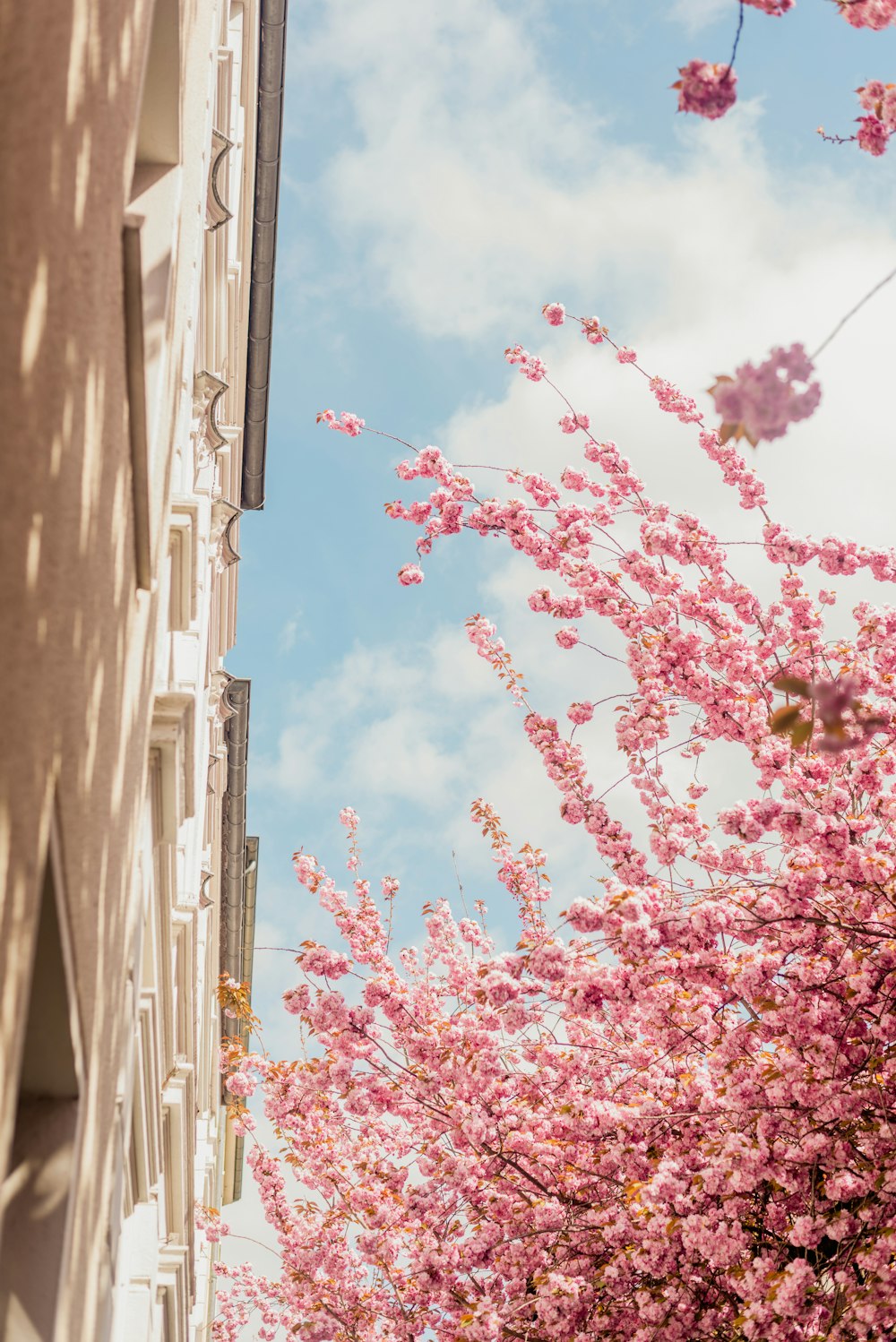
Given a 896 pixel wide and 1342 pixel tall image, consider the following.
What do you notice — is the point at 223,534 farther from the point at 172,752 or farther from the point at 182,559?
the point at 172,752

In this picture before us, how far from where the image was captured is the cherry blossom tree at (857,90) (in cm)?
509

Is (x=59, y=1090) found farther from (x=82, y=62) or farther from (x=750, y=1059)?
(x=750, y=1059)

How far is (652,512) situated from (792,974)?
216 inches

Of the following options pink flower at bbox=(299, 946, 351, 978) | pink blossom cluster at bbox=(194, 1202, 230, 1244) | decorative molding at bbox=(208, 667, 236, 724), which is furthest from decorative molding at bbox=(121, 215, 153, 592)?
pink blossom cluster at bbox=(194, 1202, 230, 1244)

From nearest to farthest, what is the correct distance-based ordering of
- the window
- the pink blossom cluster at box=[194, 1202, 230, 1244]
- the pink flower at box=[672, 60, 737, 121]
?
the window < the pink flower at box=[672, 60, 737, 121] < the pink blossom cluster at box=[194, 1202, 230, 1244]

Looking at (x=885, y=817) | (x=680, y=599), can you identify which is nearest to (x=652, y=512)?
(x=680, y=599)

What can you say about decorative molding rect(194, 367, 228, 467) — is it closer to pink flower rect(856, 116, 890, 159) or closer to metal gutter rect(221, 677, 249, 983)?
pink flower rect(856, 116, 890, 159)

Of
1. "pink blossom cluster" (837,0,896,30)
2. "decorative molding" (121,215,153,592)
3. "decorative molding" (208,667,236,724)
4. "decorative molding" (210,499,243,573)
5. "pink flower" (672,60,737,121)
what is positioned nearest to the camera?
"decorative molding" (121,215,153,592)

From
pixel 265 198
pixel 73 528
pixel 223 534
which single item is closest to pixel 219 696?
pixel 223 534

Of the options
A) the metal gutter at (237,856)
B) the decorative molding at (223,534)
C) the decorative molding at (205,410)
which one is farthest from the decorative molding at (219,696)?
the decorative molding at (205,410)

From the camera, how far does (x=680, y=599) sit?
1186 centimetres

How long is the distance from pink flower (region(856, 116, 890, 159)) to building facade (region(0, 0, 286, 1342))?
3.50 meters

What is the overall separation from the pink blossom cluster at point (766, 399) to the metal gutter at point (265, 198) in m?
14.0

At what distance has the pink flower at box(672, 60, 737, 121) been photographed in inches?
200
